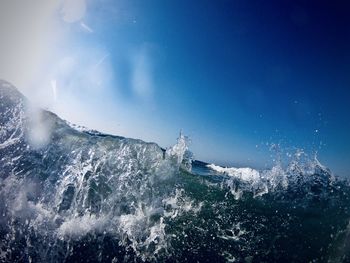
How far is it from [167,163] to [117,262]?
5432 mm

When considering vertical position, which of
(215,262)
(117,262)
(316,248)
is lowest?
(117,262)

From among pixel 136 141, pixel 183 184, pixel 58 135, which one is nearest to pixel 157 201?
pixel 183 184

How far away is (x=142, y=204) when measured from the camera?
11008 millimetres

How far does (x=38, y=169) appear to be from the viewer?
41.7 feet

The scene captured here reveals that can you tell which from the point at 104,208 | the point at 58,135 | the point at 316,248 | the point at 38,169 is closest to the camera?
the point at 316,248

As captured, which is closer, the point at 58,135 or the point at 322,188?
the point at 322,188

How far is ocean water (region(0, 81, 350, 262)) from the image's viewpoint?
8.83 metres

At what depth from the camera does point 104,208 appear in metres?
10.7

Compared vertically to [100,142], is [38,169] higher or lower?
lower

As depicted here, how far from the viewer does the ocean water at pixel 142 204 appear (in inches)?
348

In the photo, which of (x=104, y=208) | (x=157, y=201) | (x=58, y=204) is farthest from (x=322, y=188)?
(x=58, y=204)

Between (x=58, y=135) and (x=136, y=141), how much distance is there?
4.46 m

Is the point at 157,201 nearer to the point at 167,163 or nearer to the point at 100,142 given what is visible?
the point at 167,163

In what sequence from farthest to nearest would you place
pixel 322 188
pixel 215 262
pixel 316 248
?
pixel 322 188, pixel 316 248, pixel 215 262
